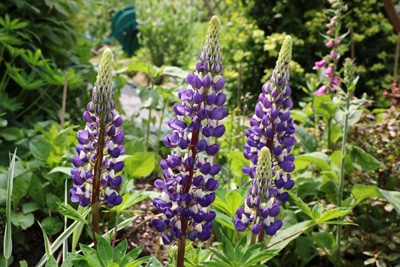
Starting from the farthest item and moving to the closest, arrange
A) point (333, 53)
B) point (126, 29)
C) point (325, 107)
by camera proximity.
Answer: point (126, 29), point (333, 53), point (325, 107)

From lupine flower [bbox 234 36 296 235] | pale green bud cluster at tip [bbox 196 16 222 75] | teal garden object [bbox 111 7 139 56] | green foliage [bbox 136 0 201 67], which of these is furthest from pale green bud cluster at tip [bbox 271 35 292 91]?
teal garden object [bbox 111 7 139 56]

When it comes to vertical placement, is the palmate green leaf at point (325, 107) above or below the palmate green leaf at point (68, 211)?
above

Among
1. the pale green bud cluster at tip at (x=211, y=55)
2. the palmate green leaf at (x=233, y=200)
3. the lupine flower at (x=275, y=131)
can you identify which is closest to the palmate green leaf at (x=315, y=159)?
the lupine flower at (x=275, y=131)

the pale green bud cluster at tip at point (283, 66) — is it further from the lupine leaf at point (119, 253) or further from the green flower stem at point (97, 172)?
the lupine leaf at point (119, 253)

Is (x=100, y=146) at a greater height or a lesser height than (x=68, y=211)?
greater

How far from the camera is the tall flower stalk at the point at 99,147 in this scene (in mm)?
1624

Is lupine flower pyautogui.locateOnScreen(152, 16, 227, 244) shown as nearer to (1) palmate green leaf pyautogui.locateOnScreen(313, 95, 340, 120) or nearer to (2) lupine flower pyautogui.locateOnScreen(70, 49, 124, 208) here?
(2) lupine flower pyautogui.locateOnScreen(70, 49, 124, 208)

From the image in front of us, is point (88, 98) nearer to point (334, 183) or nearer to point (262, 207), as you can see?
point (334, 183)

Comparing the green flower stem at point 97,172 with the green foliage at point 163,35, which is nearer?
the green flower stem at point 97,172

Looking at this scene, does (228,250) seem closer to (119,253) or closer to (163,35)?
(119,253)

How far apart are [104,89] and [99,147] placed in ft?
0.52

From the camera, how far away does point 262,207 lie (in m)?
1.72

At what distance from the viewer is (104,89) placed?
1.62m

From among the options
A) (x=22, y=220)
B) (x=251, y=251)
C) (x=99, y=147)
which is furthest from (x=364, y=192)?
(x=22, y=220)
